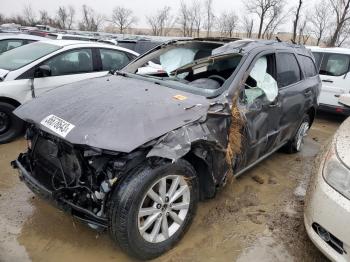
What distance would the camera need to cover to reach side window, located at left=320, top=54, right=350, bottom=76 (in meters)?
7.20

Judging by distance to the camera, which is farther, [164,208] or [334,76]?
[334,76]

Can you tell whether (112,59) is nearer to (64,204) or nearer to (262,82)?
(262,82)

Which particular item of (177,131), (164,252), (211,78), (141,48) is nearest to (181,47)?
(211,78)

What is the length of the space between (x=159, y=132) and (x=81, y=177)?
0.68 metres

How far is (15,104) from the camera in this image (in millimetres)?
4770

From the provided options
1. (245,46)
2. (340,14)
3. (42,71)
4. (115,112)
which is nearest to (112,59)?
(42,71)

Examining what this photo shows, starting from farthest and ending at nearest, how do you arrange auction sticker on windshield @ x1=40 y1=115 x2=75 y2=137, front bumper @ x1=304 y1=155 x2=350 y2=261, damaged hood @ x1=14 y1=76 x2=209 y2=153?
auction sticker on windshield @ x1=40 y1=115 x2=75 y2=137 < damaged hood @ x1=14 y1=76 x2=209 y2=153 < front bumper @ x1=304 y1=155 x2=350 y2=261

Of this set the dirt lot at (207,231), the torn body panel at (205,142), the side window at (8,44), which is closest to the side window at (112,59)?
the dirt lot at (207,231)

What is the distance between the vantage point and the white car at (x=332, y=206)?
220 cm

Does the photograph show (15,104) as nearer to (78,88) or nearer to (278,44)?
(78,88)

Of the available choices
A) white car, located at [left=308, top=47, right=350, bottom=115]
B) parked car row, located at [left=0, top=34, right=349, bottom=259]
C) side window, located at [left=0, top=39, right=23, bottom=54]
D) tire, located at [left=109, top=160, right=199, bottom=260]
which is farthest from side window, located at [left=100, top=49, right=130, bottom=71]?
white car, located at [left=308, top=47, right=350, bottom=115]

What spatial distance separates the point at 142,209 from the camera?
2410 mm

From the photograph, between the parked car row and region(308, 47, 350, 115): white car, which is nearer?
the parked car row

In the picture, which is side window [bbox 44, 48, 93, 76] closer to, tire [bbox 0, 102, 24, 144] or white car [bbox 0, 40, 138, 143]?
A: white car [bbox 0, 40, 138, 143]
